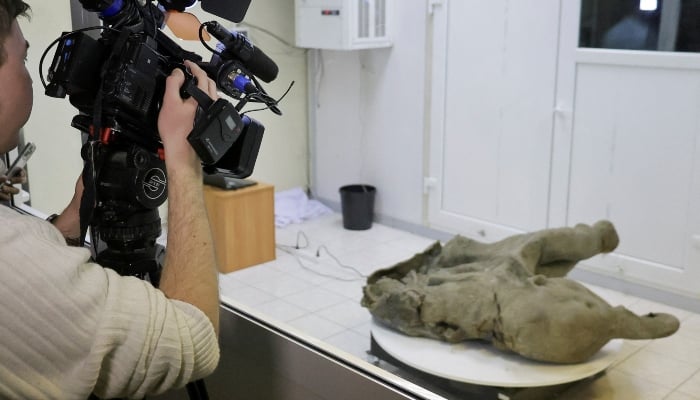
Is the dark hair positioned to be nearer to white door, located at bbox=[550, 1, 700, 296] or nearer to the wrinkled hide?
the wrinkled hide

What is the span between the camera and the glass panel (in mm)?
2875

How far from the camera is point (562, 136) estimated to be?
334 centimetres

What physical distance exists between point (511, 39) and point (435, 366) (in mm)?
1854

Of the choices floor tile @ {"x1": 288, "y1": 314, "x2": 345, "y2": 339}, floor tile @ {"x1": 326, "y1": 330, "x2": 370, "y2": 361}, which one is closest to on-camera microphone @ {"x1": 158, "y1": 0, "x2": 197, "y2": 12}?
floor tile @ {"x1": 326, "y1": 330, "x2": 370, "y2": 361}

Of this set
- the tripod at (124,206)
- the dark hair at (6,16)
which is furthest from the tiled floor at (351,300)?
the dark hair at (6,16)

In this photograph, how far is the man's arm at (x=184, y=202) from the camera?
3.07 ft

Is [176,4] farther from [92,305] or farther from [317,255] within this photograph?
[317,255]

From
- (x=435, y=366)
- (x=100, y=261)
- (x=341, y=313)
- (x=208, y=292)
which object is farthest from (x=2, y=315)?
(x=341, y=313)

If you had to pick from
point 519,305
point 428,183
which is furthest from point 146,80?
point 428,183

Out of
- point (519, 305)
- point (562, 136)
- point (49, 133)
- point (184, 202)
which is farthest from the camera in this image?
point (562, 136)

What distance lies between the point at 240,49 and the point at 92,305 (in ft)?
1.42

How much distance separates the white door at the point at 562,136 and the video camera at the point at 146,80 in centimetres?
236

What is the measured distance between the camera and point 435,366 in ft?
7.09

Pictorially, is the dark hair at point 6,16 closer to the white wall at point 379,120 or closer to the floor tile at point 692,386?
the floor tile at point 692,386
